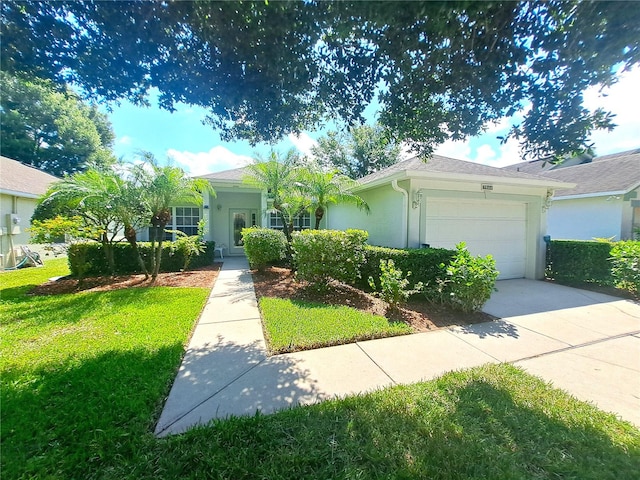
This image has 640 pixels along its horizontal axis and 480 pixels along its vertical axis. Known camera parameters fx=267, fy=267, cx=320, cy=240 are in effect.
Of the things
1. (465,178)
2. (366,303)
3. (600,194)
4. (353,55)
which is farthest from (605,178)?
(353,55)

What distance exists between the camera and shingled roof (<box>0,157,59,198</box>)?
988cm

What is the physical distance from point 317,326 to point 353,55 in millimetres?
4049

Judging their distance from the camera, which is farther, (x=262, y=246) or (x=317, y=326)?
(x=262, y=246)

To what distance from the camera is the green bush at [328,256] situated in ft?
20.4

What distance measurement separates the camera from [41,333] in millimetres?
4055

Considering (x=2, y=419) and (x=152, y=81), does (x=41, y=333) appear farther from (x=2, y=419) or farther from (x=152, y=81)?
(x=152, y=81)

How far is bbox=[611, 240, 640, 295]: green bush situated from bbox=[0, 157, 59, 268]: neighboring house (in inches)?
704

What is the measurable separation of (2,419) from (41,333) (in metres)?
2.33

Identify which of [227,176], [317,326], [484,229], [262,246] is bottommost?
[317,326]

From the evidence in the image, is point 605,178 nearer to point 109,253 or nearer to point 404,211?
point 404,211

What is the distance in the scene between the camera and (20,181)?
36.7ft

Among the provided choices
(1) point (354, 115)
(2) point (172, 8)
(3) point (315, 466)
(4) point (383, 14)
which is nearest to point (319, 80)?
(1) point (354, 115)

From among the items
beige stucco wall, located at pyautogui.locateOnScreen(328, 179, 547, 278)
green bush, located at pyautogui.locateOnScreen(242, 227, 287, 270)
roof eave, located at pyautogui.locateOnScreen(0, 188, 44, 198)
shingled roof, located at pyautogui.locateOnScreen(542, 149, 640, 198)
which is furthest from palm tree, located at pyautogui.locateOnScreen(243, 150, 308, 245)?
shingled roof, located at pyautogui.locateOnScreen(542, 149, 640, 198)

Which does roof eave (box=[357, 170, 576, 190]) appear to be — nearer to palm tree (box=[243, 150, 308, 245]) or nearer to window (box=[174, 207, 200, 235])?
palm tree (box=[243, 150, 308, 245])
